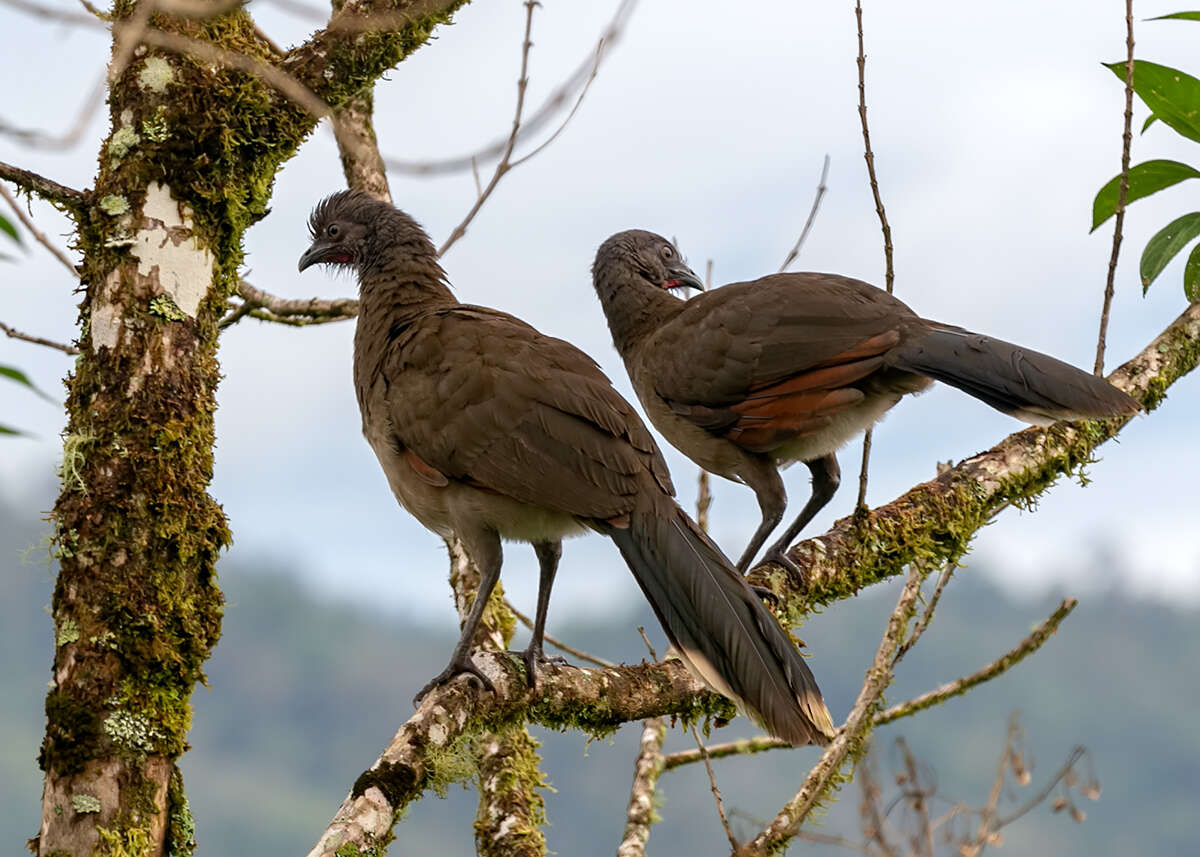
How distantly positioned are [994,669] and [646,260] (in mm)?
2297

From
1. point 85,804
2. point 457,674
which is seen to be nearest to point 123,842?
point 85,804

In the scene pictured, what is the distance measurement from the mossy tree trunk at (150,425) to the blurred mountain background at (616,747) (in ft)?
272

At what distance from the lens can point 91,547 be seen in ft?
10.5

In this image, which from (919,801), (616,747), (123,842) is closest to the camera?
(123,842)

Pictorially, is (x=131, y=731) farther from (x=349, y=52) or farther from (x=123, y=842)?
(x=349, y=52)

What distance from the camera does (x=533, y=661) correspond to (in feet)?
11.8

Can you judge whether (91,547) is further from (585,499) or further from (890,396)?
(890,396)

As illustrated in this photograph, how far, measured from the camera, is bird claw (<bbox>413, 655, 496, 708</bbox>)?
3.44 m

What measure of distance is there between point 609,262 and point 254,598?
180 m

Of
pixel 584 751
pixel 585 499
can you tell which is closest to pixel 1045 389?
pixel 585 499

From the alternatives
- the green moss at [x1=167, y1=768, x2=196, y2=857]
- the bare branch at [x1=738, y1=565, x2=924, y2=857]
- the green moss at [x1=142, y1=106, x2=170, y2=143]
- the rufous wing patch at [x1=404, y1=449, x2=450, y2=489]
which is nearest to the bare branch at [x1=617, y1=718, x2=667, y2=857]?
the bare branch at [x1=738, y1=565, x2=924, y2=857]

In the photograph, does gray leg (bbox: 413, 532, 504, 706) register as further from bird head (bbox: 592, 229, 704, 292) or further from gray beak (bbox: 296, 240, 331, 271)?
bird head (bbox: 592, 229, 704, 292)

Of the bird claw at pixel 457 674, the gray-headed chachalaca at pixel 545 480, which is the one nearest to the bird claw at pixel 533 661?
the gray-headed chachalaca at pixel 545 480

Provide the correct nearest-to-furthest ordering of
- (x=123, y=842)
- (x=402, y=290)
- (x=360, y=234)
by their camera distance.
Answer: (x=123, y=842)
(x=402, y=290)
(x=360, y=234)
